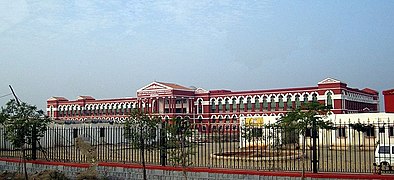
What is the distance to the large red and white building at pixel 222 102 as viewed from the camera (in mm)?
50125

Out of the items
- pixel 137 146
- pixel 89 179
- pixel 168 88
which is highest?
pixel 168 88

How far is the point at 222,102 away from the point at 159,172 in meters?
45.8

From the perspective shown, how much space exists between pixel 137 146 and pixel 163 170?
1359 mm

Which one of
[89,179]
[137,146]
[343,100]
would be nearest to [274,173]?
[137,146]

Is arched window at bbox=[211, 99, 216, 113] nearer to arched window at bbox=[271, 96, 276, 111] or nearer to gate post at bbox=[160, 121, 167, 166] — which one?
arched window at bbox=[271, 96, 276, 111]

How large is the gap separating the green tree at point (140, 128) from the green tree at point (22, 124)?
4.39m

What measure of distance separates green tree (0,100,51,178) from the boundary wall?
1049 millimetres

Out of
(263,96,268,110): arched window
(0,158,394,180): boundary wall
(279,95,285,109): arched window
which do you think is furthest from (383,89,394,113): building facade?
(0,158,394,180): boundary wall

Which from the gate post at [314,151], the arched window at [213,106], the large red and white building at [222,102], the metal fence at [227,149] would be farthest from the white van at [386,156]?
the arched window at [213,106]

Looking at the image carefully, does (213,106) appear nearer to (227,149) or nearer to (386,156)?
(227,149)

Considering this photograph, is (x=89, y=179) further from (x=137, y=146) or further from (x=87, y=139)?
Answer: (x=87, y=139)

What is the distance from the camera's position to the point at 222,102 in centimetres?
5966

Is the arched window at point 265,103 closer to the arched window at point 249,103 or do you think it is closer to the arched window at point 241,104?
the arched window at point 249,103

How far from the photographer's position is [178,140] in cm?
1280
